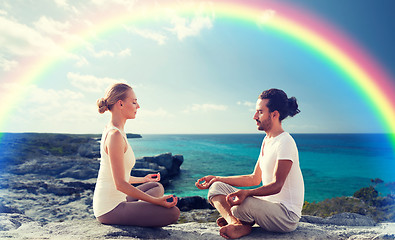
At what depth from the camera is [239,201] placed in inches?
126

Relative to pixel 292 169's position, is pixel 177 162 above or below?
below

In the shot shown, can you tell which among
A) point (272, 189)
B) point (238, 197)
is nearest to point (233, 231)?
point (238, 197)

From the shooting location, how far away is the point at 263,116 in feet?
11.6

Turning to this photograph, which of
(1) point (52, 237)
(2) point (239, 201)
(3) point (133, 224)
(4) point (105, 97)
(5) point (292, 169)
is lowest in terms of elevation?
(1) point (52, 237)

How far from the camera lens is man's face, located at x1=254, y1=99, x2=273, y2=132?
352 centimetres

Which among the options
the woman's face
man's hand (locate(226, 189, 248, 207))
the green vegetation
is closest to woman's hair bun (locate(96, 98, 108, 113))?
the woman's face

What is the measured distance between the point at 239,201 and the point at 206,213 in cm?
901

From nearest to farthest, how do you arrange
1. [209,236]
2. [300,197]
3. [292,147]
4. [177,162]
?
[292,147] < [300,197] < [209,236] < [177,162]

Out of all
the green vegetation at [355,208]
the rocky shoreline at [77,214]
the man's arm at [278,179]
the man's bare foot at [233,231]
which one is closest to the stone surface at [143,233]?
the rocky shoreline at [77,214]

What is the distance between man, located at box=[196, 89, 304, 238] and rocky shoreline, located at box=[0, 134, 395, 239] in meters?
0.27

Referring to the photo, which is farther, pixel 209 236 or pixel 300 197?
pixel 209 236

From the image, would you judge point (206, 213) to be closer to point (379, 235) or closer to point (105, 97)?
point (379, 235)

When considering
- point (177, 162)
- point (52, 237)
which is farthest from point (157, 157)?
point (52, 237)

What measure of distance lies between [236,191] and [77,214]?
10689 millimetres
